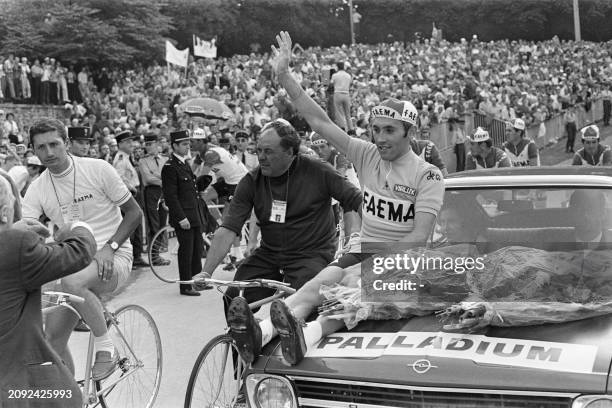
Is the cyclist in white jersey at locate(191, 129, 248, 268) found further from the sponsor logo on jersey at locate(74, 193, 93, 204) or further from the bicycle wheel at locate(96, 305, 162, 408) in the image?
the sponsor logo on jersey at locate(74, 193, 93, 204)

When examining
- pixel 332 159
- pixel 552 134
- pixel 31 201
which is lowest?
pixel 552 134

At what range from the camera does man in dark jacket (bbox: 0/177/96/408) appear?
4363mm

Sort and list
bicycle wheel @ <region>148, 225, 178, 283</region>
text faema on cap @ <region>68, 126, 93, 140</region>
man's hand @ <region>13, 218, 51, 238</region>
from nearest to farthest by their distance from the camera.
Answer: man's hand @ <region>13, 218, 51, 238</region> → text faema on cap @ <region>68, 126, 93, 140</region> → bicycle wheel @ <region>148, 225, 178, 283</region>

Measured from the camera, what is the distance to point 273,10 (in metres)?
78.3

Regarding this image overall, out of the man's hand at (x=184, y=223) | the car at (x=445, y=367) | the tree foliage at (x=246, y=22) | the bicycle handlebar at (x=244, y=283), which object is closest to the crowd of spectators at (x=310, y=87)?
the tree foliage at (x=246, y=22)

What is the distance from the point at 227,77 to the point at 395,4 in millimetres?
48435

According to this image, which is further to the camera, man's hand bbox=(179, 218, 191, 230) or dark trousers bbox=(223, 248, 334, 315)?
man's hand bbox=(179, 218, 191, 230)

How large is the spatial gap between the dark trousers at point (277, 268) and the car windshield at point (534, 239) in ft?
3.17

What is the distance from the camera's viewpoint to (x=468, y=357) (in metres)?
4.53

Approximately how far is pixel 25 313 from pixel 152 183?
461 inches

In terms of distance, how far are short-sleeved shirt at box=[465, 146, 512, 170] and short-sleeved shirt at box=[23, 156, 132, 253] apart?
7.59 metres

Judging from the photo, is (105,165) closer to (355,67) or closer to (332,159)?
(332,159)

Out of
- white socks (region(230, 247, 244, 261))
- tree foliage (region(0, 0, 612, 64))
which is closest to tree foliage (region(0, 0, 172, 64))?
tree foliage (region(0, 0, 612, 64))

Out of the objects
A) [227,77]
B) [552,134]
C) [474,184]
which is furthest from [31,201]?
[227,77]
